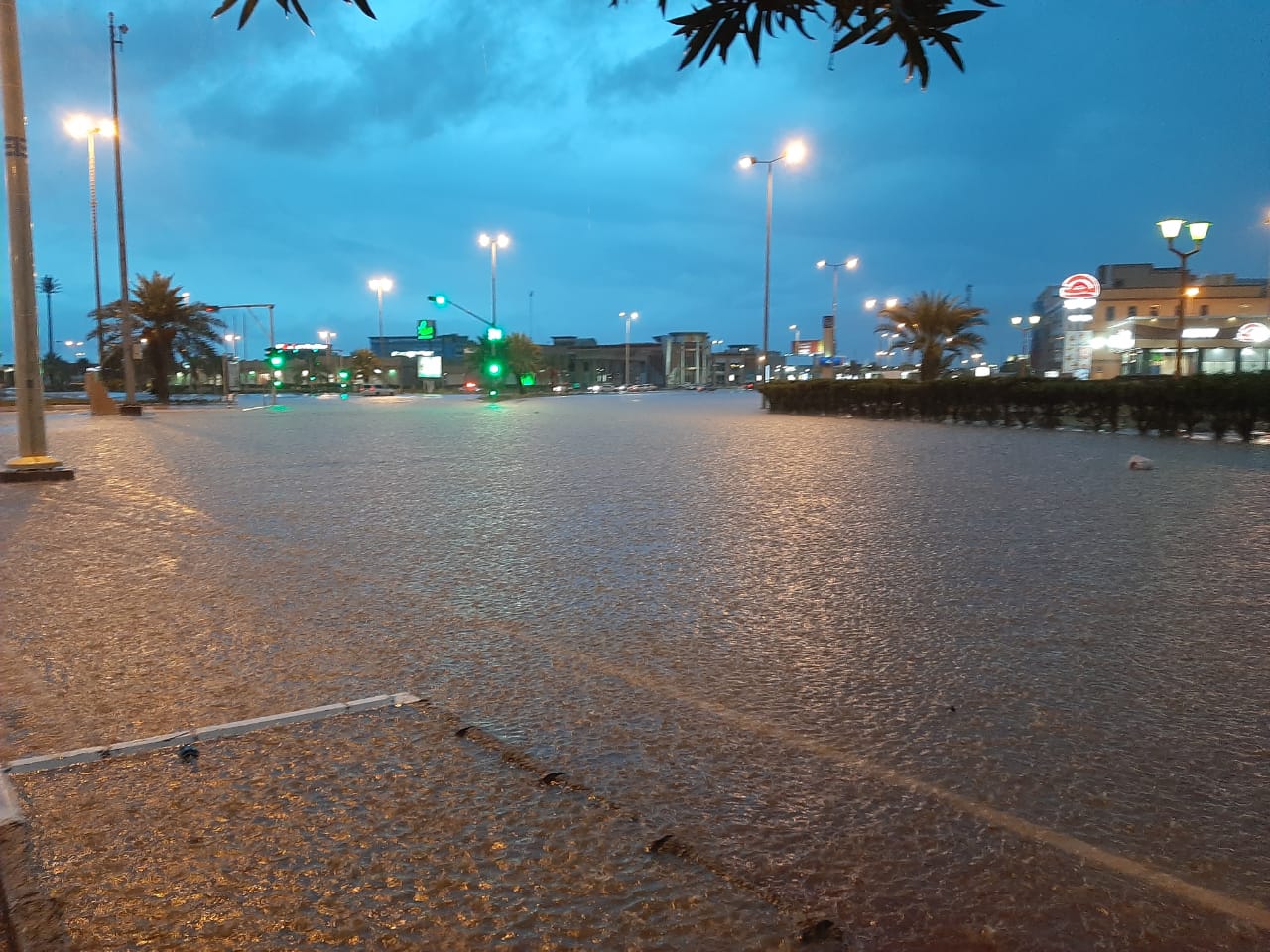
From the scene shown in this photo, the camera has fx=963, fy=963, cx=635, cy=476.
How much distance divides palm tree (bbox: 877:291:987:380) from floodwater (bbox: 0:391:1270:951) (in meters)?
31.6

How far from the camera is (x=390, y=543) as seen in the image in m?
7.85

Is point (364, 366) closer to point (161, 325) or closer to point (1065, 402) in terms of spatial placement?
point (161, 325)

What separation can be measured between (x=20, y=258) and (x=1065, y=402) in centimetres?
2202

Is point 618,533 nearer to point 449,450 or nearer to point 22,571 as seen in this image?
point 22,571

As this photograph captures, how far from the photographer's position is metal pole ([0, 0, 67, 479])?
39.2 ft

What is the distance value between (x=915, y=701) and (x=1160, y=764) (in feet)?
3.18

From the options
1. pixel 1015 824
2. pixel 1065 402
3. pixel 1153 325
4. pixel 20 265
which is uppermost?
pixel 1153 325

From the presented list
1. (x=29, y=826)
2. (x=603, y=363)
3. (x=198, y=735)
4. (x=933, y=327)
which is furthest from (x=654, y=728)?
(x=603, y=363)

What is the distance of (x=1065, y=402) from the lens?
78.9ft

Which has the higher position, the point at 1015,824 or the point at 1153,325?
the point at 1153,325

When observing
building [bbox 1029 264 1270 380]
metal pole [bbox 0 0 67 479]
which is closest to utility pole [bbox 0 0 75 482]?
metal pole [bbox 0 0 67 479]

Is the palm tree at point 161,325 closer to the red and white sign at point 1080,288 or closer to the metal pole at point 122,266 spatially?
the metal pole at point 122,266

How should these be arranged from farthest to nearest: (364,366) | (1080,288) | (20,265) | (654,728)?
(364,366) < (1080,288) < (20,265) < (654,728)

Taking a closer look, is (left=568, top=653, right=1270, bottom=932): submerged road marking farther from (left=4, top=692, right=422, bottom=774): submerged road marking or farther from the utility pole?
the utility pole
